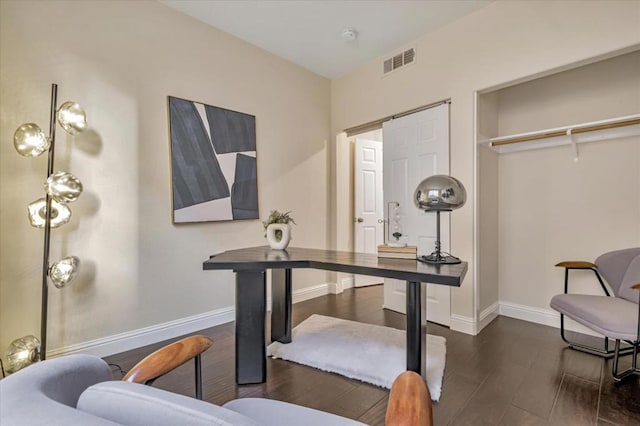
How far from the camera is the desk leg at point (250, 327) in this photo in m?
1.98

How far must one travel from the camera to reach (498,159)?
3.30 meters

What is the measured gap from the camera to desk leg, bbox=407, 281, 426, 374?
177 centimetres

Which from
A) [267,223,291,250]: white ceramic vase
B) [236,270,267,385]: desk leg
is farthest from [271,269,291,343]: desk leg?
[236,270,267,385]: desk leg

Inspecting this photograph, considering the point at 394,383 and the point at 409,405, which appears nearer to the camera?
the point at 409,405

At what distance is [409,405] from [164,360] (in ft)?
2.64

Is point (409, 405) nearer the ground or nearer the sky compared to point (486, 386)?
nearer the sky

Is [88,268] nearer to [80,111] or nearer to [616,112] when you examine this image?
[80,111]

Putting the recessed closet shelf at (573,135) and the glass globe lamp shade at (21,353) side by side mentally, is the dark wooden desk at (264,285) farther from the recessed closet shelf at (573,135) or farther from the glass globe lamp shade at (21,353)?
the recessed closet shelf at (573,135)

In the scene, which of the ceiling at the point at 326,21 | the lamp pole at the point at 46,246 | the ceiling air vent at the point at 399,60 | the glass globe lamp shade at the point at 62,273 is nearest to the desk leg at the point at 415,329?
the glass globe lamp shade at the point at 62,273

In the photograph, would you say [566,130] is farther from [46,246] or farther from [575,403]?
[46,246]

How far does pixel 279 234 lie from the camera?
238cm

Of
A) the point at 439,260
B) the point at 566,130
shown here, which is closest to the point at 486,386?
the point at 439,260

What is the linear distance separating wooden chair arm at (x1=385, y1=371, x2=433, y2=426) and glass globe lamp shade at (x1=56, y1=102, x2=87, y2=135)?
96.5 inches

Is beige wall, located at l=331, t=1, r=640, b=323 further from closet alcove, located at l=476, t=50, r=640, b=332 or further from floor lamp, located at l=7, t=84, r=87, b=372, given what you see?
floor lamp, located at l=7, t=84, r=87, b=372
